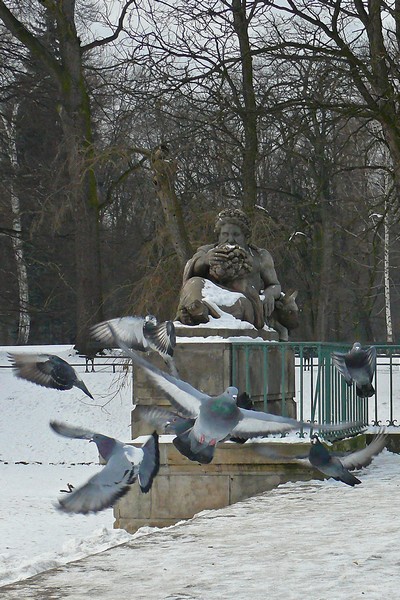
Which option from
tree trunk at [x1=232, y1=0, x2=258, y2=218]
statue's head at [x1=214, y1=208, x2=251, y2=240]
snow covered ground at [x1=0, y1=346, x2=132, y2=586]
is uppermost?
tree trunk at [x1=232, y1=0, x2=258, y2=218]

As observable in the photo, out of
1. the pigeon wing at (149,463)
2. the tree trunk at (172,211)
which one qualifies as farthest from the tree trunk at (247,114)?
the pigeon wing at (149,463)

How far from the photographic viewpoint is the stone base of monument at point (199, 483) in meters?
9.67

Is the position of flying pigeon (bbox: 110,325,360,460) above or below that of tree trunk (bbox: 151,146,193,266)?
below

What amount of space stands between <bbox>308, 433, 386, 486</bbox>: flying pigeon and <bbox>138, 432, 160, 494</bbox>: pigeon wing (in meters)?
1.18

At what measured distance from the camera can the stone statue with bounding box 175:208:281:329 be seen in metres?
10.8

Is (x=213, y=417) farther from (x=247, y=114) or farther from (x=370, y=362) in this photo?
(x=247, y=114)

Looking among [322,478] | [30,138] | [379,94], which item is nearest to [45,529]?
[322,478]

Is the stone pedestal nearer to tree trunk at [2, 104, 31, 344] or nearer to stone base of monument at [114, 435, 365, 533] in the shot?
stone base of monument at [114, 435, 365, 533]

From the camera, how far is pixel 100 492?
5.96 m

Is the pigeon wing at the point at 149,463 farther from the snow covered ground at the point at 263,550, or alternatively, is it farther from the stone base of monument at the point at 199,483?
the stone base of monument at the point at 199,483

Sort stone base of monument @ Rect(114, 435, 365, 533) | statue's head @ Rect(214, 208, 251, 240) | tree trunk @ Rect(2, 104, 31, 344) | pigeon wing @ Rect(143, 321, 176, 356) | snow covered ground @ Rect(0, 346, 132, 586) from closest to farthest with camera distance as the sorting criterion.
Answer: pigeon wing @ Rect(143, 321, 176, 356) → stone base of monument @ Rect(114, 435, 365, 533) → statue's head @ Rect(214, 208, 251, 240) → snow covered ground @ Rect(0, 346, 132, 586) → tree trunk @ Rect(2, 104, 31, 344)

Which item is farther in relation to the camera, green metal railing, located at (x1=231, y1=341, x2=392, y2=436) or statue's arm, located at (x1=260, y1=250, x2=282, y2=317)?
statue's arm, located at (x1=260, y1=250, x2=282, y2=317)

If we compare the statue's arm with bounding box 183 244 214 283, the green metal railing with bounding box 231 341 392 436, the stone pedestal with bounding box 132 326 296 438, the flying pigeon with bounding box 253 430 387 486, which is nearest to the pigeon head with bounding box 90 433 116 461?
the flying pigeon with bounding box 253 430 387 486

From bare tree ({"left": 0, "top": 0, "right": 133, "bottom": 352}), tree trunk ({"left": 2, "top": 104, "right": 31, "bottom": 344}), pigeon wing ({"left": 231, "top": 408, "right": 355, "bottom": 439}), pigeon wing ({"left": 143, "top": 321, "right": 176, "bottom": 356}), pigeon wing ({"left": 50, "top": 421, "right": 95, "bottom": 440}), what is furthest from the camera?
tree trunk ({"left": 2, "top": 104, "right": 31, "bottom": 344})
